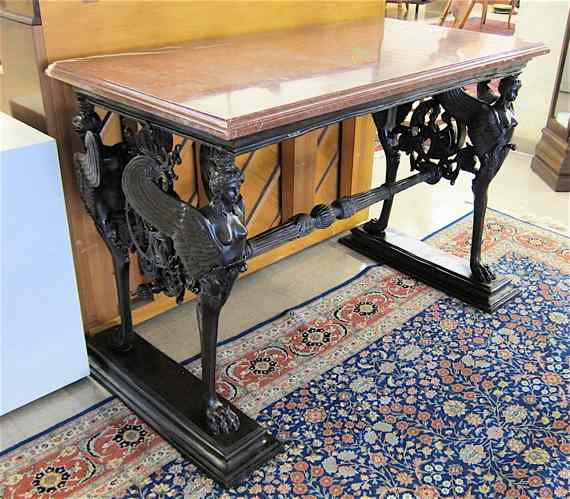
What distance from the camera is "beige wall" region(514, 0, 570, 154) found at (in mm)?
3904

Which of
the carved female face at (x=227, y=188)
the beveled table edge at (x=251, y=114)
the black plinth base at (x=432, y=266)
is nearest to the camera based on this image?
the beveled table edge at (x=251, y=114)

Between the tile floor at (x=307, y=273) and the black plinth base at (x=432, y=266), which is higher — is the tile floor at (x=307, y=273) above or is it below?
below

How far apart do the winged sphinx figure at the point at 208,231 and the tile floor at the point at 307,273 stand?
505 millimetres

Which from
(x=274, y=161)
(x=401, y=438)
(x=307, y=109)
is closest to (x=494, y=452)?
(x=401, y=438)

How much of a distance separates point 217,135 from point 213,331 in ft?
1.89

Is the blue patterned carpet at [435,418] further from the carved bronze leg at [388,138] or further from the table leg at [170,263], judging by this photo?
the carved bronze leg at [388,138]

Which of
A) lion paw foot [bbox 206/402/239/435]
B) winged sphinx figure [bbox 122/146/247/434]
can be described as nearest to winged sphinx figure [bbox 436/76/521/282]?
winged sphinx figure [bbox 122/146/247/434]

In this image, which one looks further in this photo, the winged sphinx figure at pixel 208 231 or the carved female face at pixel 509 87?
the carved female face at pixel 509 87

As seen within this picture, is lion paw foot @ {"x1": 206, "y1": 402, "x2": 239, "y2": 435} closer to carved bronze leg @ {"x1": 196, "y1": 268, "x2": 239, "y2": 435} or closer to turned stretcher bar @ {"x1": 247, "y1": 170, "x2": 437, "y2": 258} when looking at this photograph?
carved bronze leg @ {"x1": 196, "y1": 268, "x2": 239, "y2": 435}

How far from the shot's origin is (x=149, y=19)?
192 cm

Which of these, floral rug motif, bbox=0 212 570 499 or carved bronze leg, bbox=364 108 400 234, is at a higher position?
carved bronze leg, bbox=364 108 400 234

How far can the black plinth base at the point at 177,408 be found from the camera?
5.51ft

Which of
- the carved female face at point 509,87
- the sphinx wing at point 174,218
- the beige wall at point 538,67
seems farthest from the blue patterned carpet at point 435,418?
the beige wall at point 538,67

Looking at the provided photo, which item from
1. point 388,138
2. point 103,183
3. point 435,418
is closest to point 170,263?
point 103,183
